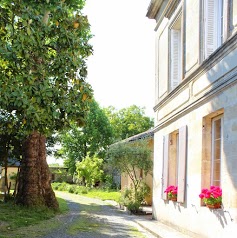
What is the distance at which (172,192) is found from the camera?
12.4 metres

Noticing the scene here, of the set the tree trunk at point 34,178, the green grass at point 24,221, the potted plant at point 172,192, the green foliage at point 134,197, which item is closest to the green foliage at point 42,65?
the green grass at point 24,221

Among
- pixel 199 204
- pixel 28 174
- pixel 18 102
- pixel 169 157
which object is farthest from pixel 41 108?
pixel 28 174

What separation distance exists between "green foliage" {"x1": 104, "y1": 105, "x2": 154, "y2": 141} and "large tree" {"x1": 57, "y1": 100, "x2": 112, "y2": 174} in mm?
12320

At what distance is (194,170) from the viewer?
10.3 m

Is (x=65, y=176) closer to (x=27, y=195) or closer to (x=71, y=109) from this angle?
(x=27, y=195)

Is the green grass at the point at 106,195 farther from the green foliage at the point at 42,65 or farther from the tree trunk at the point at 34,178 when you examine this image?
the green foliage at the point at 42,65

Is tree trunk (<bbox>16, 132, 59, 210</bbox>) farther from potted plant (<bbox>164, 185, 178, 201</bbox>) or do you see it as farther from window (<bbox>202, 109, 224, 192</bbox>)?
window (<bbox>202, 109, 224, 192</bbox>)

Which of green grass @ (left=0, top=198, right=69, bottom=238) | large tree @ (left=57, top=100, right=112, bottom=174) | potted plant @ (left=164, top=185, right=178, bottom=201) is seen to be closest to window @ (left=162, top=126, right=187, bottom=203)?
potted plant @ (left=164, top=185, right=178, bottom=201)

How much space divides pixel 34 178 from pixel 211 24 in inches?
373

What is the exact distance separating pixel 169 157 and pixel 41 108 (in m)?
6.00

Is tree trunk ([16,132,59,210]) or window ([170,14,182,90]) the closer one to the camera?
window ([170,14,182,90])

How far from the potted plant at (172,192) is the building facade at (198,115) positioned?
0.81 feet

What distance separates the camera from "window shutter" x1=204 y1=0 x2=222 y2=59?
1002 centimetres

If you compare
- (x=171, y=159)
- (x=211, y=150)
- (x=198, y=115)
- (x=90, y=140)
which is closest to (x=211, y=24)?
(x=198, y=115)
